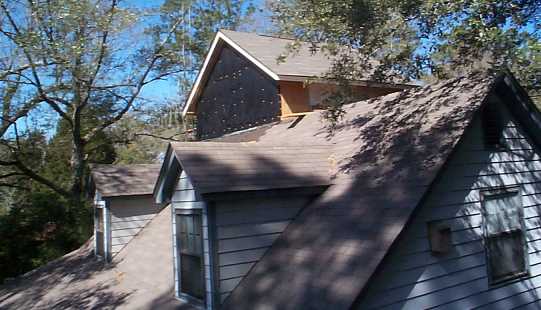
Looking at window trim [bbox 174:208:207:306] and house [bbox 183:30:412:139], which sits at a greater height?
house [bbox 183:30:412:139]

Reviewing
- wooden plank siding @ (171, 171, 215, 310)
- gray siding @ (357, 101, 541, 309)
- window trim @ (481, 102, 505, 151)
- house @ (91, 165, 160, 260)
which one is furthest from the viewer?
house @ (91, 165, 160, 260)

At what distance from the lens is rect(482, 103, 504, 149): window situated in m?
7.58

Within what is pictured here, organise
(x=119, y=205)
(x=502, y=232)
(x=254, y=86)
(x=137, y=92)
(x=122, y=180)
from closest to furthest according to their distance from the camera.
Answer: (x=502, y=232) → (x=119, y=205) → (x=122, y=180) → (x=254, y=86) → (x=137, y=92)

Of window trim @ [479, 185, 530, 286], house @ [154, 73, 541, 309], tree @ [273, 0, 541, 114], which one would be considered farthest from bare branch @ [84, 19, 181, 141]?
window trim @ [479, 185, 530, 286]

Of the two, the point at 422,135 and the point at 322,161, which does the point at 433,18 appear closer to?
the point at 422,135

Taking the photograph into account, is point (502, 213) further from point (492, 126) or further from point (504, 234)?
point (492, 126)

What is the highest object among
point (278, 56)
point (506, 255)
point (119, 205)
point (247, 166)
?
point (278, 56)

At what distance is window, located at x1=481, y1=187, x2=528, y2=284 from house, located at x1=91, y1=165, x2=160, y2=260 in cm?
854

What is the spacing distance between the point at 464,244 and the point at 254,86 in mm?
10071

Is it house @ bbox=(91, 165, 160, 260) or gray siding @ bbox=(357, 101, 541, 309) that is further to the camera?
house @ bbox=(91, 165, 160, 260)

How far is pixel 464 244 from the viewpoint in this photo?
6.80 metres

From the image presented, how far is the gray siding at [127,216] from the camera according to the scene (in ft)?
40.2

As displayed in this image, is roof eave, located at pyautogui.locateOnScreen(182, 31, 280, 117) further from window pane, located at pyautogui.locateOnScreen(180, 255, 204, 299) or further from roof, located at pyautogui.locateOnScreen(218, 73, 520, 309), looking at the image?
window pane, located at pyautogui.locateOnScreen(180, 255, 204, 299)

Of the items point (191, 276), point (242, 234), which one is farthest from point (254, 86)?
point (242, 234)
